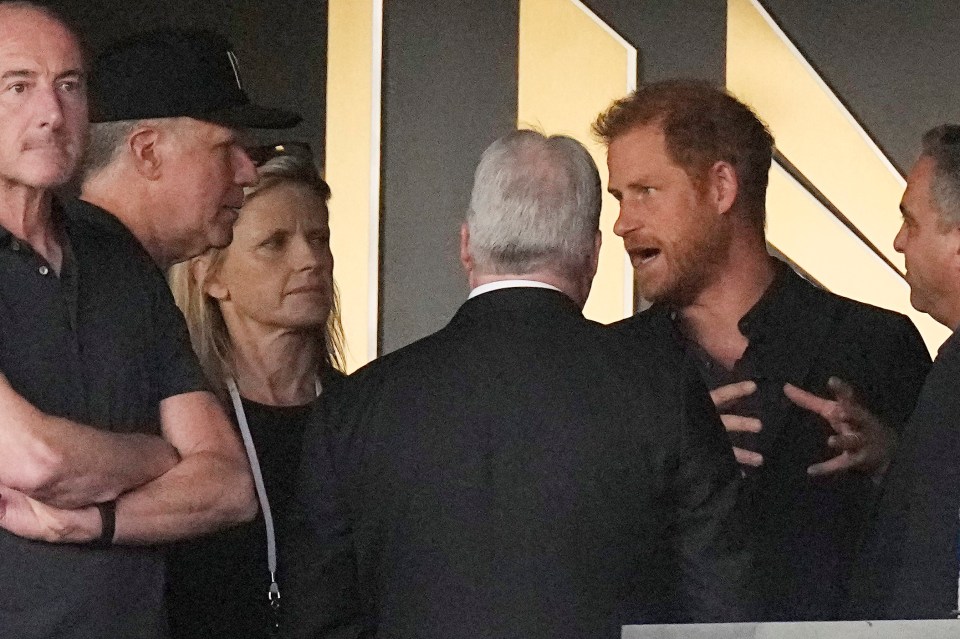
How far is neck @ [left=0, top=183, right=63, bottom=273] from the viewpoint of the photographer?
86.7 inches

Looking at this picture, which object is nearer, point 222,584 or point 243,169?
point 222,584

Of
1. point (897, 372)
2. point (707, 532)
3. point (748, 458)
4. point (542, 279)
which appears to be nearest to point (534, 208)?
point (542, 279)

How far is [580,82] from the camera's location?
13.2 ft

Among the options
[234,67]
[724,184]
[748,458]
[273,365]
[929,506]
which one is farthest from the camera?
[724,184]

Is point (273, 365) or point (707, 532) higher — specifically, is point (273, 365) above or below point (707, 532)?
above

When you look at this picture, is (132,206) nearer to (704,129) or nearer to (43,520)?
(43,520)

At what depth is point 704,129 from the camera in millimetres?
3133

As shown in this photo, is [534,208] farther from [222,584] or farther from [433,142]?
[433,142]

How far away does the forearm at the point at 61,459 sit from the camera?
2.04 m

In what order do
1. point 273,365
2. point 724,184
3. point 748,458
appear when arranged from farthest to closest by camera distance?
point 724,184
point 273,365
point 748,458

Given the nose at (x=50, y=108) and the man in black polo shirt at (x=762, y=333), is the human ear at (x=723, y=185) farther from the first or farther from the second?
the nose at (x=50, y=108)

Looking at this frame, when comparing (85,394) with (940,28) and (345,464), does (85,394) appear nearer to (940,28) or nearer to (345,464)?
(345,464)

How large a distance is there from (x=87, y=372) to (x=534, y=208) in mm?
655

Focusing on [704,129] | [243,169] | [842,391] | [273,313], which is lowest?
[842,391]
